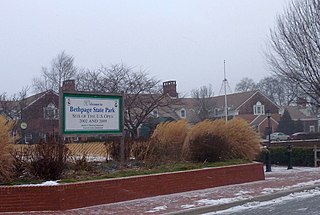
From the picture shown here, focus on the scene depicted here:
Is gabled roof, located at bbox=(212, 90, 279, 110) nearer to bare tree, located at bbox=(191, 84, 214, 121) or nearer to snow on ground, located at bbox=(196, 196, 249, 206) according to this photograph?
bare tree, located at bbox=(191, 84, 214, 121)

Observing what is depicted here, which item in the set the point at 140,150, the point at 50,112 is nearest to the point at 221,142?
the point at 140,150

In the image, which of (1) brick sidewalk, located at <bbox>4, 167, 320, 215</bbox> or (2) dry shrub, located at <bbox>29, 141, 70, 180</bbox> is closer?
(1) brick sidewalk, located at <bbox>4, 167, 320, 215</bbox>

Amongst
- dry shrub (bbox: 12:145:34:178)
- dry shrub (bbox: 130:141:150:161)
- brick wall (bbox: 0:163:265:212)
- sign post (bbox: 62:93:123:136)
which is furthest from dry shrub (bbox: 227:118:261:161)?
dry shrub (bbox: 12:145:34:178)

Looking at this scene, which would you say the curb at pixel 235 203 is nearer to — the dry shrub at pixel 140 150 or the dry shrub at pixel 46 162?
the dry shrub at pixel 46 162

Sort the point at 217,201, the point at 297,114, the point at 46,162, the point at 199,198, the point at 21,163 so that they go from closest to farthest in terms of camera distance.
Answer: the point at 217,201, the point at 46,162, the point at 21,163, the point at 199,198, the point at 297,114

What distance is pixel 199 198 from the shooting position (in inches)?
551

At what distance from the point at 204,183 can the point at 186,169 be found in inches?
26.5

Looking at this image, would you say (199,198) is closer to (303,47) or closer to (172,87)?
(303,47)

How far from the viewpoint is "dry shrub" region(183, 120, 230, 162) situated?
18766 millimetres

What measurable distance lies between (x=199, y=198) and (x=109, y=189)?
2.37m

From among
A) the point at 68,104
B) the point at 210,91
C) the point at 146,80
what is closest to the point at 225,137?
the point at 68,104

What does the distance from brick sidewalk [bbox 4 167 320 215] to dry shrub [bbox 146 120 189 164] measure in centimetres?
314

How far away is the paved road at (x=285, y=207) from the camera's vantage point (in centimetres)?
1198

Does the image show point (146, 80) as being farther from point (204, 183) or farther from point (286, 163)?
point (204, 183)
